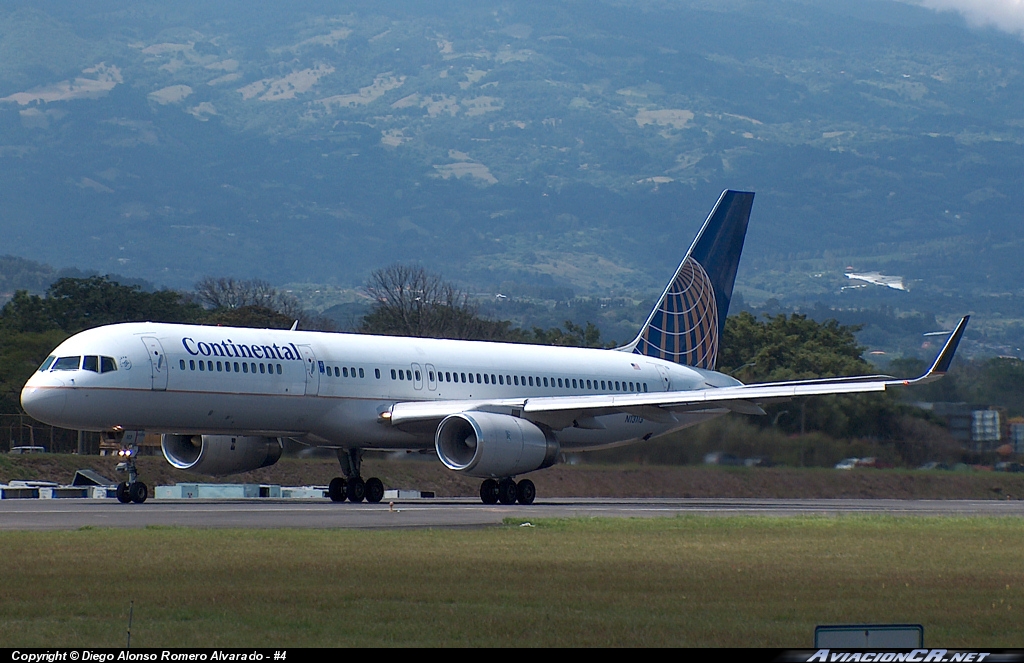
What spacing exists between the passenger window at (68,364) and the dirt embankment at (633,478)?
9.69 metres

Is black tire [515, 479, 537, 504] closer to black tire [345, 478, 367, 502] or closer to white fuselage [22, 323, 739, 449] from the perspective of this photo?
white fuselage [22, 323, 739, 449]

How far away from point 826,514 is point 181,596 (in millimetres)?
18010

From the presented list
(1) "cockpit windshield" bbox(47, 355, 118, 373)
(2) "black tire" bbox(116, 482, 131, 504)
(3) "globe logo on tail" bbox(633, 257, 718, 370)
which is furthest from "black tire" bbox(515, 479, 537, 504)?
(3) "globe logo on tail" bbox(633, 257, 718, 370)

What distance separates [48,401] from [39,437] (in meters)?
19.3

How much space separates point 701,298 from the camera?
4194 cm

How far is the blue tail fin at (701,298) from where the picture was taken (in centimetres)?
4131

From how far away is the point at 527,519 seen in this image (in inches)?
917

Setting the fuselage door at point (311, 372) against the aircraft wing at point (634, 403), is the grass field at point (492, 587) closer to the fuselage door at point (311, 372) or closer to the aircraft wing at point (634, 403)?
the aircraft wing at point (634, 403)

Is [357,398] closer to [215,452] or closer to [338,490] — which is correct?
[338,490]

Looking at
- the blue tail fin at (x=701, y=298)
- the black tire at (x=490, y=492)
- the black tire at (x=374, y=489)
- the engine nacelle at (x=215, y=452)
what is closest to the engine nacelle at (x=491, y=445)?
the black tire at (x=490, y=492)

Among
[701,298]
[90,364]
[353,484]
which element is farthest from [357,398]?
[701,298]

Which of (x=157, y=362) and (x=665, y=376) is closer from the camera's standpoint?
(x=157, y=362)
